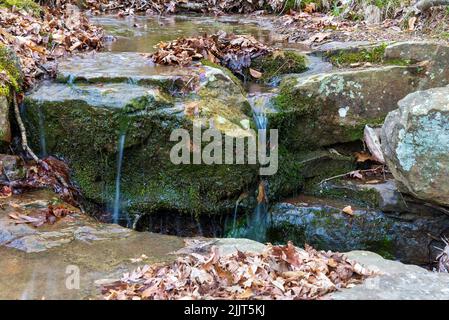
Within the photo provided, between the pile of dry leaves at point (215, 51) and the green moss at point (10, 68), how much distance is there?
1561mm

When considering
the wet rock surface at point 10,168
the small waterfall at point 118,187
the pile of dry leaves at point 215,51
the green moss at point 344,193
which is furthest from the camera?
the pile of dry leaves at point 215,51

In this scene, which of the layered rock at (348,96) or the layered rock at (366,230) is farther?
the layered rock at (348,96)

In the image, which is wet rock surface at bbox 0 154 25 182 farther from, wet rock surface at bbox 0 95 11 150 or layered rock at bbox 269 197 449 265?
layered rock at bbox 269 197 449 265

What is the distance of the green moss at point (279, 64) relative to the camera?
6.20 m

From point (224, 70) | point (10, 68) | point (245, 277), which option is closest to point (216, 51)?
point (224, 70)

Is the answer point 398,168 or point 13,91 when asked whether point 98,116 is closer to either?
point 13,91

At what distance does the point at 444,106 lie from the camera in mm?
4168

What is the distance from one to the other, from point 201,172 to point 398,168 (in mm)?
1875

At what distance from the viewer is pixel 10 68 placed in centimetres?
509

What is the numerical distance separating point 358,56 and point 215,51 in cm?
178

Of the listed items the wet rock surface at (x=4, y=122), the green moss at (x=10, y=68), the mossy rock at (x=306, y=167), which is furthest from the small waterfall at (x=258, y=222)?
the green moss at (x=10, y=68)

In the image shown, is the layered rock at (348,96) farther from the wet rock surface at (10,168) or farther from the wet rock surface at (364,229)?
the wet rock surface at (10,168)

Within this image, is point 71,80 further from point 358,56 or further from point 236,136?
point 358,56
